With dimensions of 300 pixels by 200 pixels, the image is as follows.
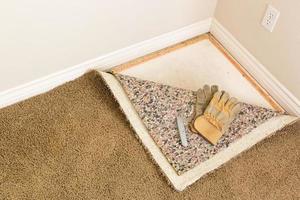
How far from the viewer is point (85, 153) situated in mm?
1373

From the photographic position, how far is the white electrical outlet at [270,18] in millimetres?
1476

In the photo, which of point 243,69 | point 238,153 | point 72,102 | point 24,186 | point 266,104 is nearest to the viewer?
point 24,186

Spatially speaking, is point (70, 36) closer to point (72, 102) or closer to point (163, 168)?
point (72, 102)

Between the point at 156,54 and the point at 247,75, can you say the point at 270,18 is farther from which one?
the point at 156,54

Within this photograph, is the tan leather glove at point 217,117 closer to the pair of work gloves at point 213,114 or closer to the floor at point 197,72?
the pair of work gloves at point 213,114

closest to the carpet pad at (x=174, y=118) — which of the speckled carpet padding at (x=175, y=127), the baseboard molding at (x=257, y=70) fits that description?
the speckled carpet padding at (x=175, y=127)

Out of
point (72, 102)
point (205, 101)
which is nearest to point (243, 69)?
point (205, 101)

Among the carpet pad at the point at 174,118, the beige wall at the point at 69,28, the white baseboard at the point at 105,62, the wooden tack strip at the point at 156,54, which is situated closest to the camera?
the beige wall at the point at 69,28

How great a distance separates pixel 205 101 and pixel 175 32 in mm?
437

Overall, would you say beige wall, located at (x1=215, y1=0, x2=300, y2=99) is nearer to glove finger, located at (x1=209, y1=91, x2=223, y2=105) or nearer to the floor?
the floor

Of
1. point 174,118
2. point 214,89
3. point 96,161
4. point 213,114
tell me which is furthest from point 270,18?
point 96,161

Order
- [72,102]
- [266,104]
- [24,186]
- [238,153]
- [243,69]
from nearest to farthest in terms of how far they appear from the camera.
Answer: [24,186], [238,153], [72,102], [266,104], [243,69]

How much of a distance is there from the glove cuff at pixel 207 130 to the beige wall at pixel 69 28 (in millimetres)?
503

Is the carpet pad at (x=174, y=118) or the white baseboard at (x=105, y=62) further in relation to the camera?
the white baseboard at (x=105, y=62)
